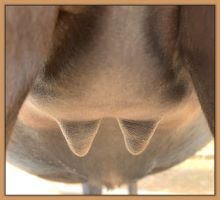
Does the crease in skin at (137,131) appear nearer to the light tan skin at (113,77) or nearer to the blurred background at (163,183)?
the light tan skin at (113,77)

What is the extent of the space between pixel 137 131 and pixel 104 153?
27cm

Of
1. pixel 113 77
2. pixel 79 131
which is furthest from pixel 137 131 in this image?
pixel 113 77

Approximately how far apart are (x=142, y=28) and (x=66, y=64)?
10cm

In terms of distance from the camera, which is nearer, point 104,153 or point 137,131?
point 137,131

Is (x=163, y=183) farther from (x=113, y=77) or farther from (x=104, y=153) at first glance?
(x=113, y=77)

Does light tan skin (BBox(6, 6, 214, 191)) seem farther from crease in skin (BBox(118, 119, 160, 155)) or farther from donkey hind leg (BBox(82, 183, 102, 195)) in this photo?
donkey hind leg (BBox(82, 183, 102, 195))

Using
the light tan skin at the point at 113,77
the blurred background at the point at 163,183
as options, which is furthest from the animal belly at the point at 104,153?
the blurred background at the point at 163,183

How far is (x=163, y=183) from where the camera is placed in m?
2.46

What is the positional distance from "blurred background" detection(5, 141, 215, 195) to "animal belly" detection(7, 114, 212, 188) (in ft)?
2.81

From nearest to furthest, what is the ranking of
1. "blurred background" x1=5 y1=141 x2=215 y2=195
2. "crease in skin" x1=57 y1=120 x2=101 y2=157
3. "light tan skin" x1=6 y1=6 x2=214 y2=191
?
"light tan skin" x1=6 y1=6 x2=214 y2=191
"crease in skin" x1=57 y1=120 x2=101 y2=157
"blurred background" x1=5 y1=141 x2=215 y2=195

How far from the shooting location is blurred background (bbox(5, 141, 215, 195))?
7.15 feet

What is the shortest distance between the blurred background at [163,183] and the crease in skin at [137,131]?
1246mm

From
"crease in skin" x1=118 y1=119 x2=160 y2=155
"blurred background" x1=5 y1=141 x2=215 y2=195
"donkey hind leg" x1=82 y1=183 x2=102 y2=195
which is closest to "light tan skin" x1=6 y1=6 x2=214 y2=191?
"crease in skin" x1=118 y1=119 x2=160 y2=155

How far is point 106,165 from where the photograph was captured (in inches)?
Result: 43.9
